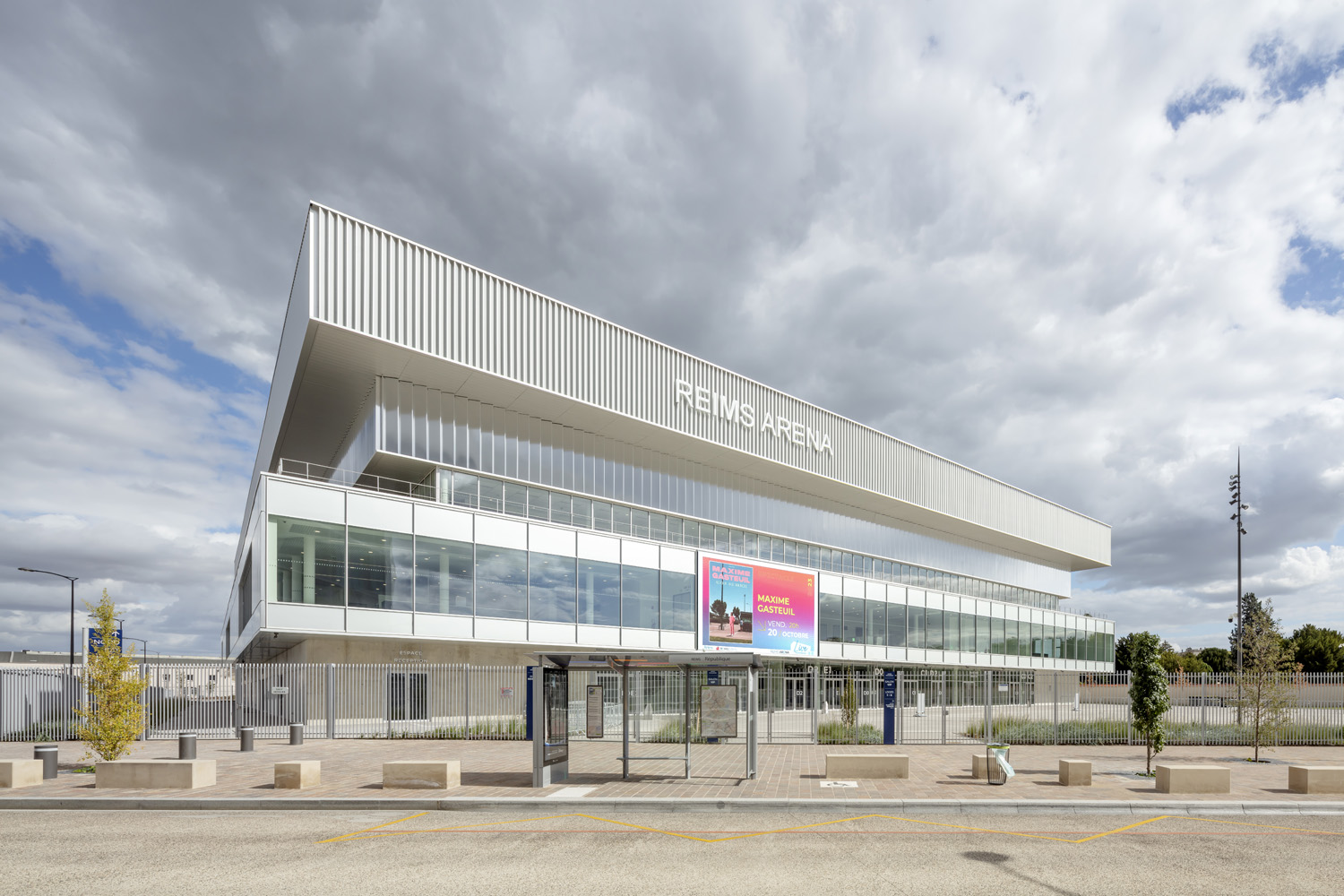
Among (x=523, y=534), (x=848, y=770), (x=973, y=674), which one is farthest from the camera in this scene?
(x=973, y=674)

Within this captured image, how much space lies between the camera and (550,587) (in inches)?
1497

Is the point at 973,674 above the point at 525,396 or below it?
below

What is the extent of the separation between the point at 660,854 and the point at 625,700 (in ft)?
22.7

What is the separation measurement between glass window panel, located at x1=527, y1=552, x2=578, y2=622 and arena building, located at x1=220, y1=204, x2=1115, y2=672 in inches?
4.1

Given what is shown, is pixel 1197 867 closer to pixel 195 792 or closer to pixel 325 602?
pixel 195 792

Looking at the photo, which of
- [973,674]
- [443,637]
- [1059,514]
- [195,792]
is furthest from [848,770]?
[1059,514]

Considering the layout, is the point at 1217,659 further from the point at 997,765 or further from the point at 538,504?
the point at 997,765

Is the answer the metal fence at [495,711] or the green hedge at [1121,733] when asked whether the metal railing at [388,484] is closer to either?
the metal fence at [495,711]

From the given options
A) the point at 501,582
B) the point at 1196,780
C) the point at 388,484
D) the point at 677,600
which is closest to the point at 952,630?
the point at 677,600

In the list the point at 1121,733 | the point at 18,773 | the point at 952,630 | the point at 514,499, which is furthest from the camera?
the point at 952,630

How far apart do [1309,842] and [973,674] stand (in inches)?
2152

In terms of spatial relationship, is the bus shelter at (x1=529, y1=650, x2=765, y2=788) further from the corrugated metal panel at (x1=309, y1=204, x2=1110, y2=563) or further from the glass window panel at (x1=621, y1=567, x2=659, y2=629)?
the glass window panel at (x1=621, y1=567, x2=659, y2=629)

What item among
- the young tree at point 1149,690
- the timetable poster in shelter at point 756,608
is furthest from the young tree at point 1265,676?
the timetable poster in shelter at point 756,608

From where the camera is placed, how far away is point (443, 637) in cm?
3422
